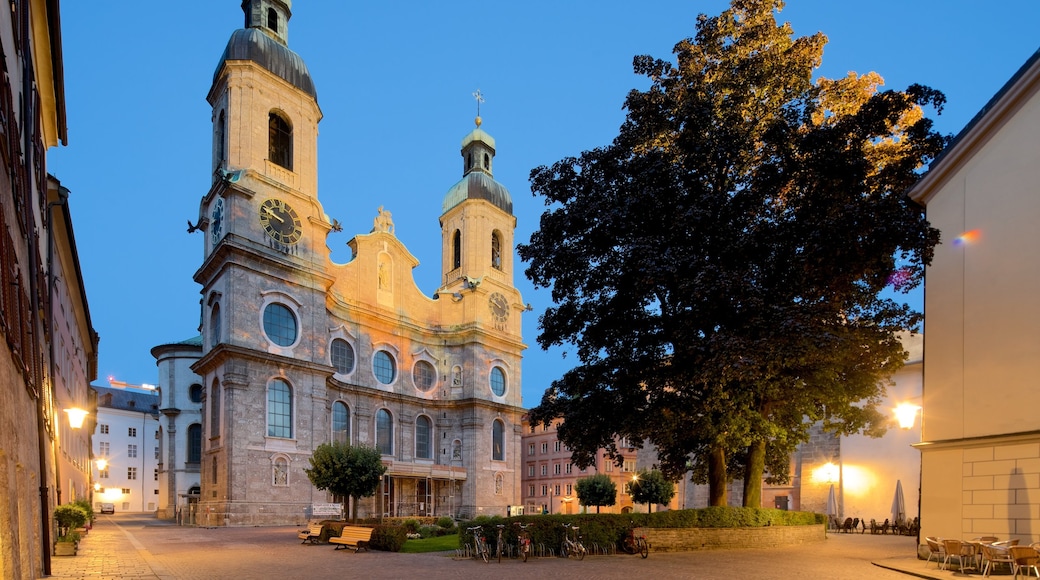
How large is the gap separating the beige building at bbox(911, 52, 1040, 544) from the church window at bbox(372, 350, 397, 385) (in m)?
38.2

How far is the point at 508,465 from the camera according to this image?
54250 mm

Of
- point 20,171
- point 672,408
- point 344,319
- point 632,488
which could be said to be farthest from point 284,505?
point 20,171

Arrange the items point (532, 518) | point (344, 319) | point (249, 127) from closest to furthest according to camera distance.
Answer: point (532, 518), point (249, 127), point (344, 319)

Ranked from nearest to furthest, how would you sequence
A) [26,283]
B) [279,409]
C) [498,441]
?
1. [26,283]
2. [279,409]
3. [498,441]

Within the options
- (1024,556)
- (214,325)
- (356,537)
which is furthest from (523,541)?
(214,325)

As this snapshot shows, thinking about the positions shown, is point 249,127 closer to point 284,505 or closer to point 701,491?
point 284,505

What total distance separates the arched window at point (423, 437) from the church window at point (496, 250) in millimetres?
14988

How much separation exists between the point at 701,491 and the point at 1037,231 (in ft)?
109

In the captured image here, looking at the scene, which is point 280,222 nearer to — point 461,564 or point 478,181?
point 478,181

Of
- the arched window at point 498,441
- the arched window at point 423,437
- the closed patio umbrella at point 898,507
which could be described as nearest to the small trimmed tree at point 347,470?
the closed patio umbrella at point 898,507

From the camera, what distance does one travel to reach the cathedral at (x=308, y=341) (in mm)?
36688

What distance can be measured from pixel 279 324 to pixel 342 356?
785 cm

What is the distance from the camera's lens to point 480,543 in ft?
54.1

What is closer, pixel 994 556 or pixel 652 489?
pixel 994 556
